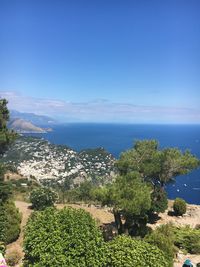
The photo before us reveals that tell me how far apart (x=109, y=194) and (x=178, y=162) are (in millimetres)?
7570

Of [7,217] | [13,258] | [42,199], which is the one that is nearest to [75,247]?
[13,258]

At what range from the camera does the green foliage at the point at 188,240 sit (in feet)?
62.5

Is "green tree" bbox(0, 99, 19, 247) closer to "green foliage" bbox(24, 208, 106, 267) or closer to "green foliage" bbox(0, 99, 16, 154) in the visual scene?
"green foliage" bbox(0, 99, 16, 154)

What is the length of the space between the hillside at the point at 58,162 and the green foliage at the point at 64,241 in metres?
70.7

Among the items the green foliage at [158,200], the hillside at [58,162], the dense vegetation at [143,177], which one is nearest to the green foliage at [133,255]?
the dense vegetation at [143,177]

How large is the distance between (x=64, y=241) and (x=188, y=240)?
10672 mm

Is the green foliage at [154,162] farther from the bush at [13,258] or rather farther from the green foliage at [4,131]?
the green foliage at [4,131]

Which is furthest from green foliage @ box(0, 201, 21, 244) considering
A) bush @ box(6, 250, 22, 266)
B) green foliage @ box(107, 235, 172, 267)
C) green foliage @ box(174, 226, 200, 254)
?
green foliage @ box(174, 226, 200, 254)

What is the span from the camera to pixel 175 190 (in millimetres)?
93625

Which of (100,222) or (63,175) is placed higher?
(100,222)

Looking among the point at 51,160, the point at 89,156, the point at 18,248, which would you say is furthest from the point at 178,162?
the point at 51,160

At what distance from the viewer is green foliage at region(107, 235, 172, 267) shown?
451 inches

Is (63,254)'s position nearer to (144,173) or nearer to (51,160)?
(144,173)

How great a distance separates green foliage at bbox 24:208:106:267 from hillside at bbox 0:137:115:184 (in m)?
70.7
